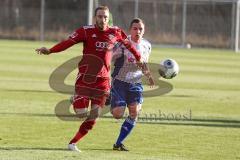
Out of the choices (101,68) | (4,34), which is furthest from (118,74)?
(4,34)

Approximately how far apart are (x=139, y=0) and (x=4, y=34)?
9.83 metres

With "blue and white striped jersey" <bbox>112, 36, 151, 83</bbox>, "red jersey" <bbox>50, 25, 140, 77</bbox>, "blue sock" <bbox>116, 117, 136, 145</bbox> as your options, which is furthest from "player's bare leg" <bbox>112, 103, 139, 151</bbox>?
"red jersey" <bbox>50, 25, 140, 77</bbox>

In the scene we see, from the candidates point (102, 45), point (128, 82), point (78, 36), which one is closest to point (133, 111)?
point (128, 82)

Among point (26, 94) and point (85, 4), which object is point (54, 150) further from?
point (85, 4)

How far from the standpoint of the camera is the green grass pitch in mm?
11516

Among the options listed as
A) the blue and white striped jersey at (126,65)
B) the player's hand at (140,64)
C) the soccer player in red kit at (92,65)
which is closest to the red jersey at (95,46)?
the soccer player in red kit at (92,65)

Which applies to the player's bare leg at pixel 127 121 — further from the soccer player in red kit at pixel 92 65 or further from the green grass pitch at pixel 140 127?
the soccer player in red kit at pixel 92 65

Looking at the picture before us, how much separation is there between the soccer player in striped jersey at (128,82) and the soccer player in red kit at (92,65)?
0.45m

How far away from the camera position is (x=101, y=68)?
1162 cm

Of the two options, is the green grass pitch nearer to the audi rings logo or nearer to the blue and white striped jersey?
the blue and white striped jersey

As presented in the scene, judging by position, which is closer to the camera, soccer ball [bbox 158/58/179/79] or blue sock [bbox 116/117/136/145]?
blue sock [bbox 116/117/136/145]

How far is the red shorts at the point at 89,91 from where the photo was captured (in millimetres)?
11516

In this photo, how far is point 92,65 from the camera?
11.6 meters

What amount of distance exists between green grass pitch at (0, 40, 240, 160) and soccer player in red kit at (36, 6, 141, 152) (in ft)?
1.85
